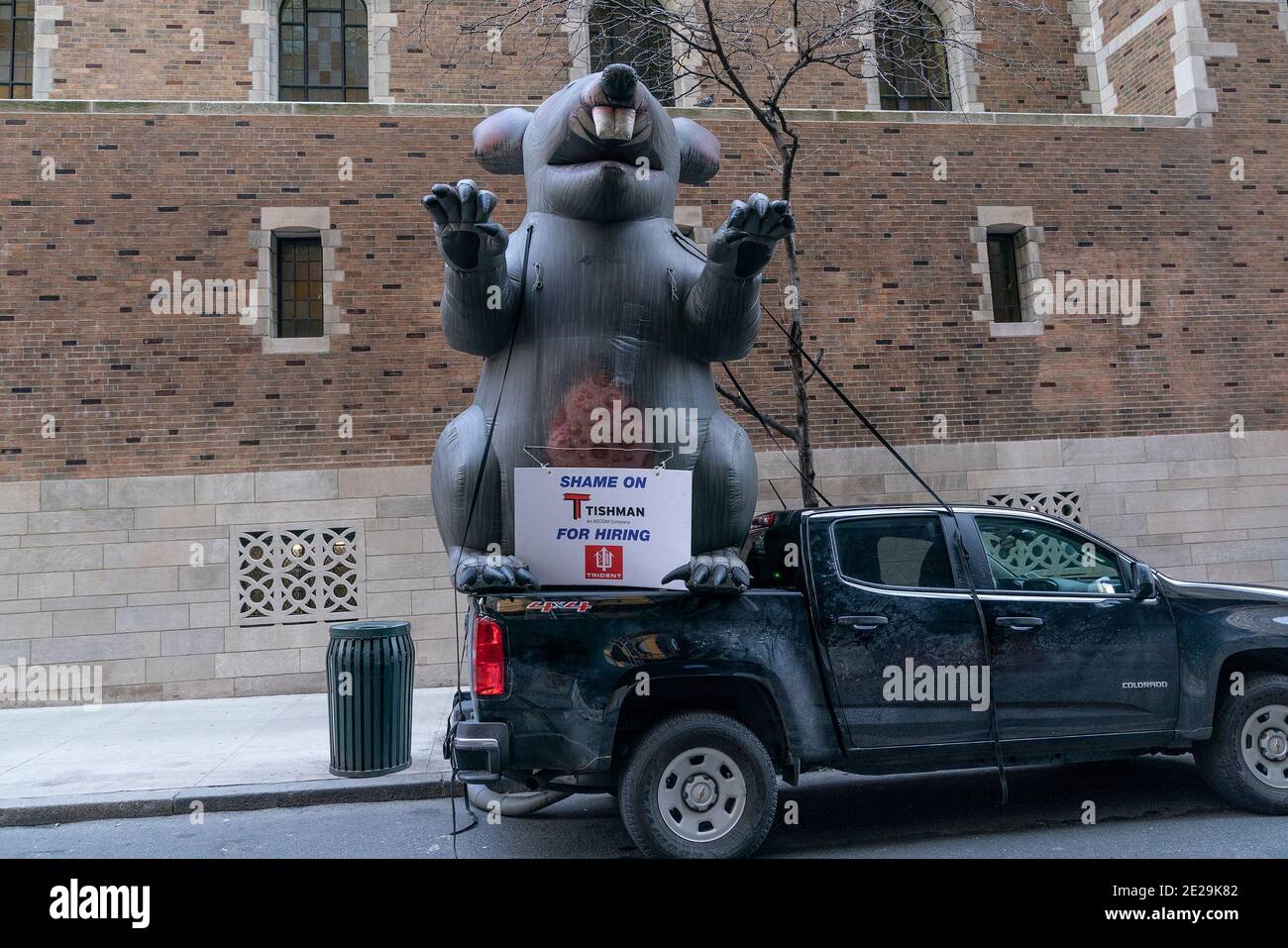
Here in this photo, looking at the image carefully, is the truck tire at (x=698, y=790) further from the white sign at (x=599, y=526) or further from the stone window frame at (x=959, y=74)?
the stone window frame at (x=959, y=74)

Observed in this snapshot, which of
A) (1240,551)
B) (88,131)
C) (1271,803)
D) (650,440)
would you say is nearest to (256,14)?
(88,131)

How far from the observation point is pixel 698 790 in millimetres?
4242

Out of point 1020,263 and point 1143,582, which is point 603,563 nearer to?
point 1143,582

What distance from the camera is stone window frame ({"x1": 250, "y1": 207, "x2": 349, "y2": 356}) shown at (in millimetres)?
9742

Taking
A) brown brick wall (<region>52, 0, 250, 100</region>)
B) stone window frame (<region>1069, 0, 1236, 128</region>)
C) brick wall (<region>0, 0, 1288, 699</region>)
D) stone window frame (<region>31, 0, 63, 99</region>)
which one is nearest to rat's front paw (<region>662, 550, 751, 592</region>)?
brick wall (<region>0, 0, 1288, 699</region>)

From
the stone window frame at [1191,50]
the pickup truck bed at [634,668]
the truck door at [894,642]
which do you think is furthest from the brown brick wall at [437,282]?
the pickup truck bed at [634,668]

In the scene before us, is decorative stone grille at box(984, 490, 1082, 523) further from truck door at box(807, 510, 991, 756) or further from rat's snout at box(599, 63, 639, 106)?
rat's snout at box(599, 63, 639, 106)

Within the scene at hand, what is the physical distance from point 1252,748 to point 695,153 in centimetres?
451

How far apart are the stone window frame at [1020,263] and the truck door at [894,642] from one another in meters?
6.82

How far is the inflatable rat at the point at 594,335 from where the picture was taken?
4.37 meters

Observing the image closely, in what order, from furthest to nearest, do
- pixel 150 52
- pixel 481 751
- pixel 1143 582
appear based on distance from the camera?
1. pixel 150 52
2. pixel 1143 582
3. pixel 481 751

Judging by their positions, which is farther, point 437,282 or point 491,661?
point 437,282

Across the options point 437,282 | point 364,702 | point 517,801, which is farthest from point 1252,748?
point 437,282

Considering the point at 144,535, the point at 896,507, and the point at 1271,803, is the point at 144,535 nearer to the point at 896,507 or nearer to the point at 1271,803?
the point at 896,507
